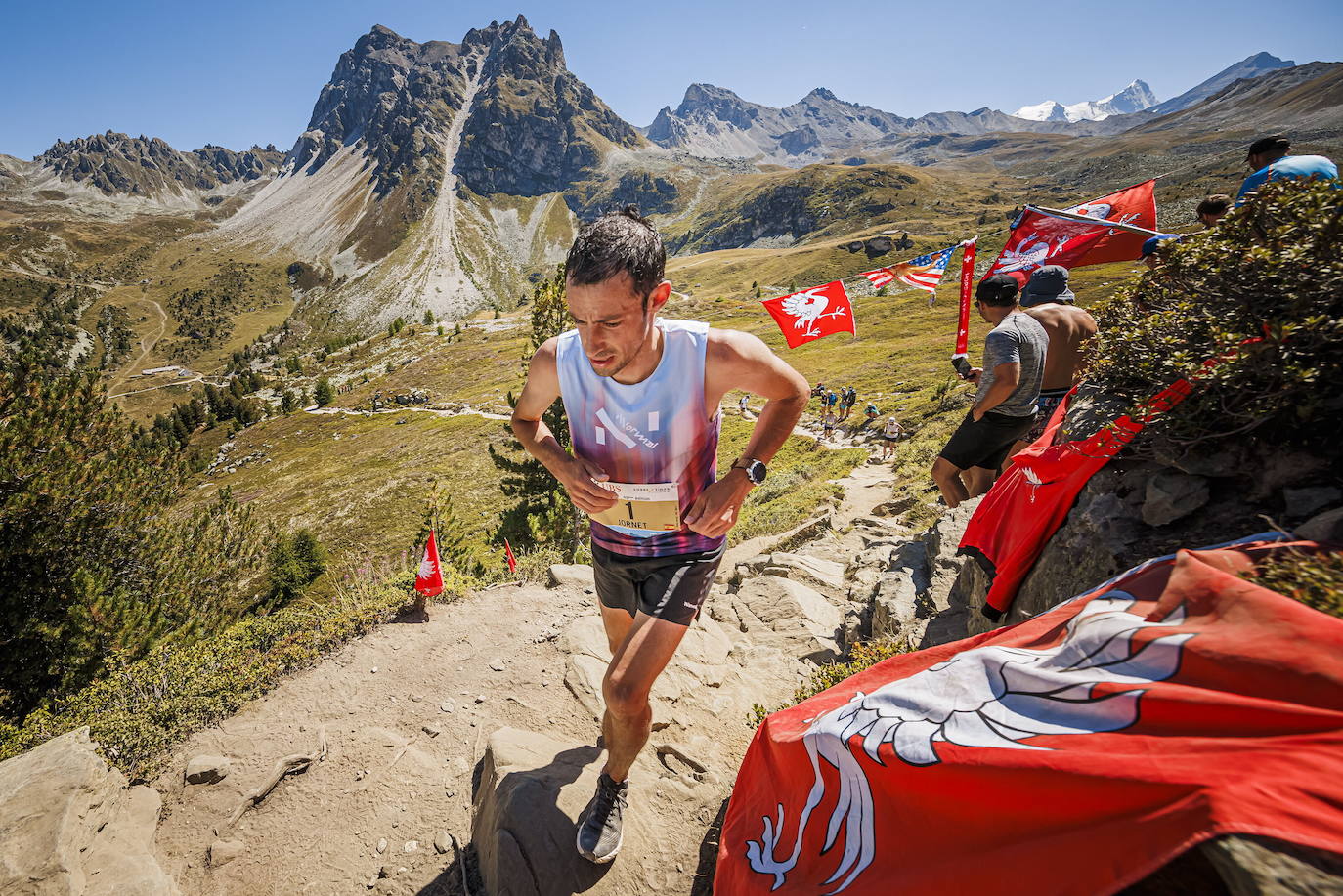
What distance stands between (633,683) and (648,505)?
104 cm

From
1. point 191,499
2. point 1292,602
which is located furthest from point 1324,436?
point 191,499

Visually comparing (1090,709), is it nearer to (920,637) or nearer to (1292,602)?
(1292,602)

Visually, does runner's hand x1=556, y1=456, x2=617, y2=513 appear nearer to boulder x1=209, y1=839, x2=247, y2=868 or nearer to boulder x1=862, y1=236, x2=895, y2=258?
boulder x1=209, y1=839, x2=247, y2=868

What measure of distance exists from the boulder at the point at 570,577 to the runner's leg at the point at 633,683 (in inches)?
196

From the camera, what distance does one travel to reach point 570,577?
28.3 feet

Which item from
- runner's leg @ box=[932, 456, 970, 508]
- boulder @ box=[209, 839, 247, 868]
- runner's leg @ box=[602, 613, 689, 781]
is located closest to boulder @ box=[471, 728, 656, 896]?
runner's leg @ box=[602, 613, 689, 781]

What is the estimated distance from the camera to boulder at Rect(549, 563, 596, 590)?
27.7 feet

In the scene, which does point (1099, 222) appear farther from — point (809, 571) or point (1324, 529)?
point (1324, 529)

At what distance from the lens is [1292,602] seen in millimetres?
1457

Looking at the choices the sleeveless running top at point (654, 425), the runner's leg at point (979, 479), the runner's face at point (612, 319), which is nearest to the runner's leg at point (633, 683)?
the sleeveless running top at point (654, 425)

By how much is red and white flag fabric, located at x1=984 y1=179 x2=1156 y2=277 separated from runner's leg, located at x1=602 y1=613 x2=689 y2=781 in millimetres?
7413

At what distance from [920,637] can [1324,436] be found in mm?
3403

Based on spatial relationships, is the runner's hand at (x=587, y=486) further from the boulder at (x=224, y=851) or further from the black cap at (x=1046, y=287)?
the black cap at (x=1046, y=287)

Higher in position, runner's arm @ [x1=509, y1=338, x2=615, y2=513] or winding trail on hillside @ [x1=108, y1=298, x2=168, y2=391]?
winding trail on hillside @ [x1=108, y1=298, x2=168, y2=391]
